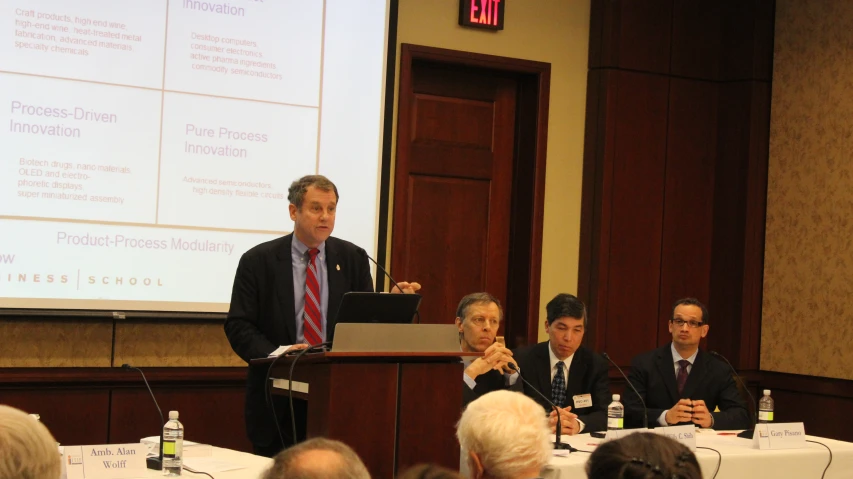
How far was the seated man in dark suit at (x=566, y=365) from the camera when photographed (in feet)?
15.0

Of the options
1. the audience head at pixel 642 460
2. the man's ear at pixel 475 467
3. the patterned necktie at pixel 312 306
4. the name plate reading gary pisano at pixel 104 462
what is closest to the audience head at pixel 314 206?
the patterned necktie at pixel 312 306

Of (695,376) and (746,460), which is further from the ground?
(695,376)

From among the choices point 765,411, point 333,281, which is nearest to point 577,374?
point 765,411

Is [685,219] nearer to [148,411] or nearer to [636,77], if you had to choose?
[636,77]

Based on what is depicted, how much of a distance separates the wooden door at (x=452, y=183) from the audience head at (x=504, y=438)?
348 centimetres

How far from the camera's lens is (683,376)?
4977 mm

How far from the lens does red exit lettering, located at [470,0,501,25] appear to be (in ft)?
19.6

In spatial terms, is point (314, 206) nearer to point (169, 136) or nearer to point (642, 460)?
point (169, 136)

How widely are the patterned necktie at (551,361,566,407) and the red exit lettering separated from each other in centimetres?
232

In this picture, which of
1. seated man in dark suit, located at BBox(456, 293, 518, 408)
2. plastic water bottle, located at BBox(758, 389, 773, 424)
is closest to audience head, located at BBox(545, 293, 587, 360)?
seated man in dark suit, located at BBox(456, 293, 518, 408)

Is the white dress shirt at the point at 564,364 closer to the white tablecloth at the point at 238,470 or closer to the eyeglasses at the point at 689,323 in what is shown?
the eyeglasses at the point at 689,323

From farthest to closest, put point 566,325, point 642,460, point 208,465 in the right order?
point 566,325 < point 208,465 < point 642,460

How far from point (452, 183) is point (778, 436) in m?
2.68

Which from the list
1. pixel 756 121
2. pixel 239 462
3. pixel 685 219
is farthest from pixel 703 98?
pixel 239 462
